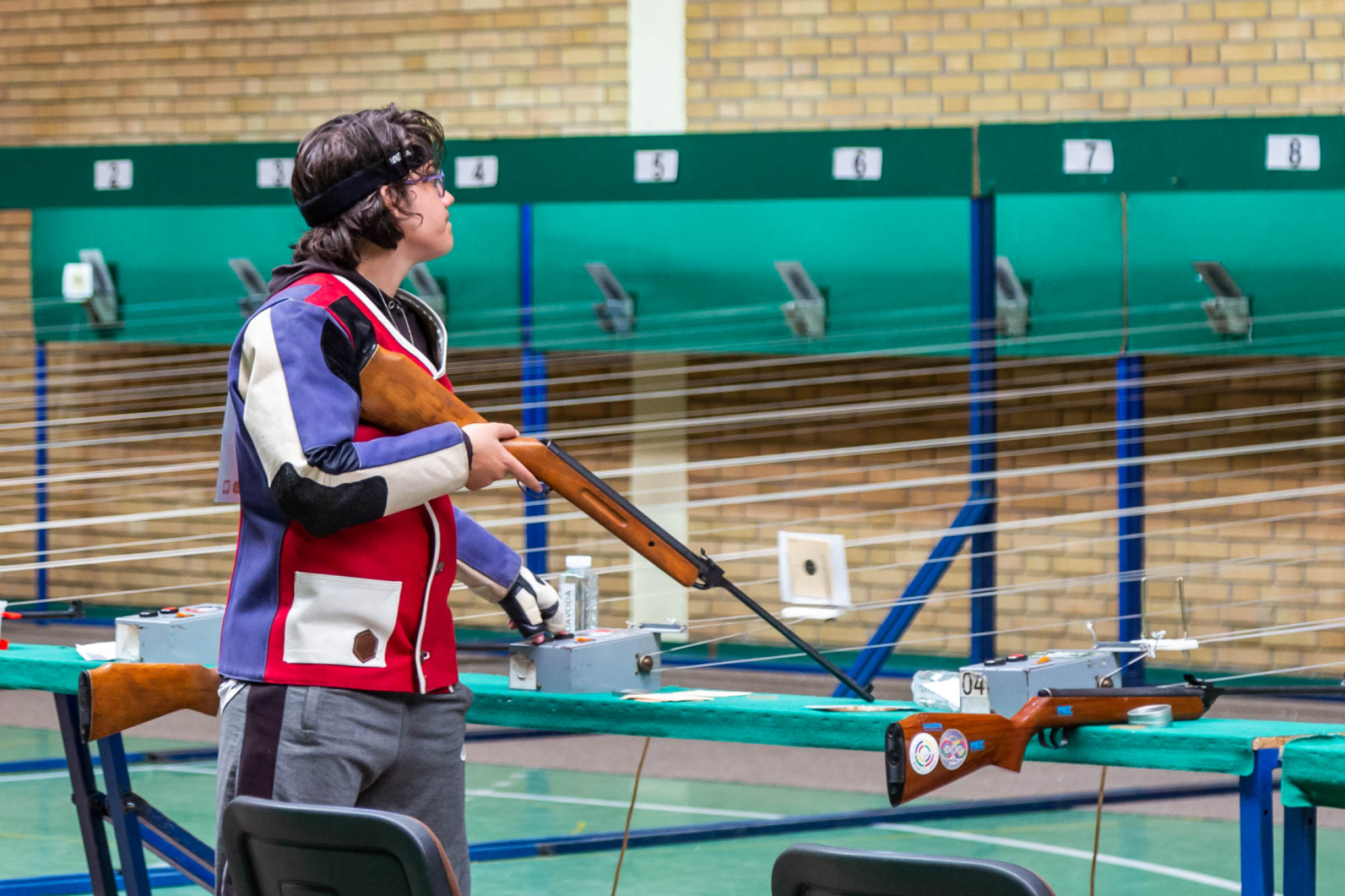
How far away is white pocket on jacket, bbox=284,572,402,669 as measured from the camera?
186cm

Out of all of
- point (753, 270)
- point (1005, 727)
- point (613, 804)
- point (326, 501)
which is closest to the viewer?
point (326, 501)

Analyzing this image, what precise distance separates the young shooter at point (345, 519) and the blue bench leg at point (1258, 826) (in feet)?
3.08

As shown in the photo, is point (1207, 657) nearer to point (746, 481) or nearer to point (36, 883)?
point (746, 481)

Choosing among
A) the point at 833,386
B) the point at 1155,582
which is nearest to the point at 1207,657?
the point at 1155,582

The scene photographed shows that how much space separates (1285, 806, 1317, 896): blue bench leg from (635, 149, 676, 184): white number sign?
350 cm

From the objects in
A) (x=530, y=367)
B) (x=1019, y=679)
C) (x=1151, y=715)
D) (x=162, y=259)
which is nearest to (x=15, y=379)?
(x=162, y=259)

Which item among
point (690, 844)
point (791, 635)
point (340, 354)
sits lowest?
point (690, 844)

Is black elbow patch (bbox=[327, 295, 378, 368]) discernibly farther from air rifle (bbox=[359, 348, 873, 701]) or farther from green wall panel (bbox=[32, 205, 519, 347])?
green wall panel (bbox=[32, 205, 519, 347])

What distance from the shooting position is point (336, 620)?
1.87m

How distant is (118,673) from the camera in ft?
7.72

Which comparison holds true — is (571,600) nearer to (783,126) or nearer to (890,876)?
(890,876)

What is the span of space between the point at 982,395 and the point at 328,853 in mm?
3416

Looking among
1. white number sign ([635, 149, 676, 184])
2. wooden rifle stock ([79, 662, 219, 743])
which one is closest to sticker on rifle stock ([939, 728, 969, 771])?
wooden rifle stock ([79, 662, 219, 743])

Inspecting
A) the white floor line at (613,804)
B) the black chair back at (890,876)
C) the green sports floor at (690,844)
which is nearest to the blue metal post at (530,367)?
the green sports floor at (690,844)
